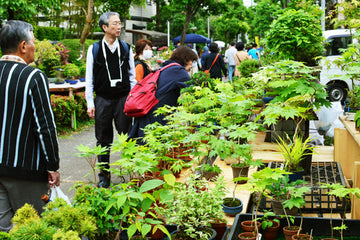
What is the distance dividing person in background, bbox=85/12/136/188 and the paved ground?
628 mm

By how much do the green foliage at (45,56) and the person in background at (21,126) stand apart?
24.7ft

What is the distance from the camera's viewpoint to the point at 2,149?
8.55 feet

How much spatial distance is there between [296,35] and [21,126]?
3.73 metres

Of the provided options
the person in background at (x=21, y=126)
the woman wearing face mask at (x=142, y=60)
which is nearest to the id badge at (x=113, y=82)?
the woman wearing face mask at (x=142, y=60)

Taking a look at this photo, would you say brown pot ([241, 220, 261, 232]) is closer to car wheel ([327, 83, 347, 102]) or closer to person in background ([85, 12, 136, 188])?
person in background ([85, 12, 136, 188])

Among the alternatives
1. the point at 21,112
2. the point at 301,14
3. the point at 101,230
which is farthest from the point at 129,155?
the point at 301,14

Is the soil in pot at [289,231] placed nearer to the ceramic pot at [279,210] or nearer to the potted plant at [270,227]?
the potted plant at [270,227]

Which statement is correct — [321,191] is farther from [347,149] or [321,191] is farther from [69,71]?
[69,71]

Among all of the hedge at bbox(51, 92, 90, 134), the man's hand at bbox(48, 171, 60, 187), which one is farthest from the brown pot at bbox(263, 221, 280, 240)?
the hedge at bbox(51, 92, 90, 134)

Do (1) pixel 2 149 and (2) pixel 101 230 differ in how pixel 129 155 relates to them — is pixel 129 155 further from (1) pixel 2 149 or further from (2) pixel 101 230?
(1) pixel 2 149

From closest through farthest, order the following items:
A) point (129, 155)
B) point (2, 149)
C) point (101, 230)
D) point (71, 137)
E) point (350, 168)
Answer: point (101, 230)
point (129, 155)
point (2, 149)
point (350, 168)
point (71, 137)

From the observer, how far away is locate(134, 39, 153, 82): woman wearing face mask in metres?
7.00

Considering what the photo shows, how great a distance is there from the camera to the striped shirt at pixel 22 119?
260cm

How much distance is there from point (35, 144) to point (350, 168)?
3.49 m
